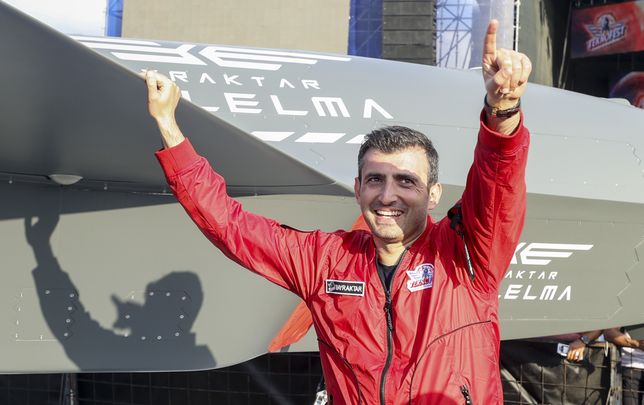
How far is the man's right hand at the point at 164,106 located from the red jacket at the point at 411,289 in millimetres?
51

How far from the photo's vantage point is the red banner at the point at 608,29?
19.7 m

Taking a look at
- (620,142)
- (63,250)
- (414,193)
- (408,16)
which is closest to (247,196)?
(63,250)

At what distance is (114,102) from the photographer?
3227 mm

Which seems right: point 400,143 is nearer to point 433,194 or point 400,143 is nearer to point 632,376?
point 433,194

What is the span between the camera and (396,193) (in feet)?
7.79

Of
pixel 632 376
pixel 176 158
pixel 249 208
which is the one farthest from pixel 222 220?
pixel 632 376

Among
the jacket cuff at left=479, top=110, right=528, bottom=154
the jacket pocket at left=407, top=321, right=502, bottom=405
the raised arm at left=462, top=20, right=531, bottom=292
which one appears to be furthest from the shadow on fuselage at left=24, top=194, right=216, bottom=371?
the jacket cuff at left=479, top=110, right=528, bottom=154

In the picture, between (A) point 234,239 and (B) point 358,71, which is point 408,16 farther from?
(A) point 234,239

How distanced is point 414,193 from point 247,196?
2375 mm

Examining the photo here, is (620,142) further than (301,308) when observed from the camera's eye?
Yes

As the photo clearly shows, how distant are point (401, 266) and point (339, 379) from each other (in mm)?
467

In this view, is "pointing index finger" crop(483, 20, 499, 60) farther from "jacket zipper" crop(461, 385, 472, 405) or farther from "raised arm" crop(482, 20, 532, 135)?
"jacket zipper" crop(461, 385, 472, 405)

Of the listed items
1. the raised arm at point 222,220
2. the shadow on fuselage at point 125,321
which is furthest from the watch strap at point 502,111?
the shadow on fuselage at point 125,321

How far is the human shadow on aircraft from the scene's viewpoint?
14.7 ft
